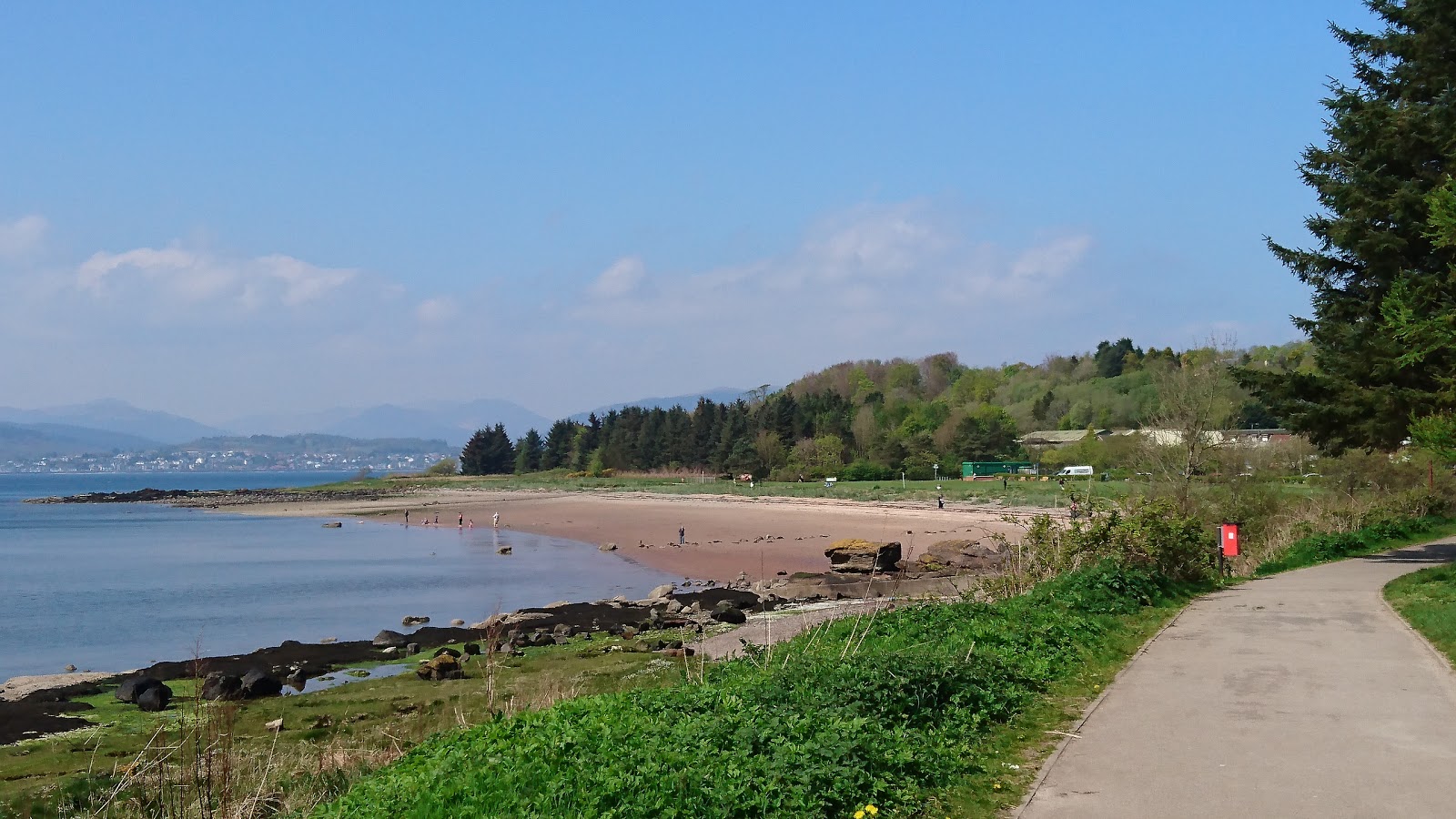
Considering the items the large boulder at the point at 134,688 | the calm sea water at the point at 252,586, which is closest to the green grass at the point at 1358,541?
the calm sea water at the point at 252,586

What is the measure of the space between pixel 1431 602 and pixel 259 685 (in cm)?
1785

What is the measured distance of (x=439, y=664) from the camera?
18750mm

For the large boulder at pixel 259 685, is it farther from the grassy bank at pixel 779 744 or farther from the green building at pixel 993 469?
the green building at pixel 993 469

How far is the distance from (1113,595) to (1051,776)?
8429 mm

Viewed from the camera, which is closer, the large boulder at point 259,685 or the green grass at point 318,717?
the green grass at point 318,717

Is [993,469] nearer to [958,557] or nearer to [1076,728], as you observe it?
[958,557]

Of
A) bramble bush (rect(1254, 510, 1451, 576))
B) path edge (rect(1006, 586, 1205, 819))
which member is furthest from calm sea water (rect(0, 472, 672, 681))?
bramble bush (rect(1254, 510, 1451, 576))

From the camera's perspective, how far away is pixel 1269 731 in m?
8.18

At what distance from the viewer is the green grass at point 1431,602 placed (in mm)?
12109

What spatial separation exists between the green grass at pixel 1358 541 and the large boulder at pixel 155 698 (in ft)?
65.3

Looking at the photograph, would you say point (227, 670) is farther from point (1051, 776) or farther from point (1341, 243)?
point (1341, 243)

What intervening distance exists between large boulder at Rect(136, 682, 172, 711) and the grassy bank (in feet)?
36.0

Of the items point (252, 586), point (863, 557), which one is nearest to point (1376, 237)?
point (863, 557)

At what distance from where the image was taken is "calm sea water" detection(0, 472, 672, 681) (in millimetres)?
25922
